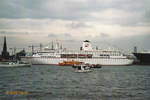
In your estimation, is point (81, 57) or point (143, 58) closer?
point (81, 57)

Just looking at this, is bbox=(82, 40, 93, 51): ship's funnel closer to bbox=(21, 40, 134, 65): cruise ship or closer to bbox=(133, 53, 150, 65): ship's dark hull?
bbox=(21, 40, 134, 65): cruise ship

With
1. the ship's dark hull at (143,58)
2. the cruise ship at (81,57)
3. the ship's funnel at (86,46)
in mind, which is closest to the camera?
the cruise ship at (81,57)

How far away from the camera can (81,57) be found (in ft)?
414

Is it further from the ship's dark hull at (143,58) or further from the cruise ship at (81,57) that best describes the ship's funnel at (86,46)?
the ship's dark hull at (143,58)

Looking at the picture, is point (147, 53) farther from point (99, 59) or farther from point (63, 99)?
point (63, 99)

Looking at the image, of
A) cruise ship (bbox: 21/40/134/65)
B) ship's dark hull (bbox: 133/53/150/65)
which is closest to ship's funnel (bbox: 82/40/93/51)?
cruise ship (bbox: 21/40/134/65)

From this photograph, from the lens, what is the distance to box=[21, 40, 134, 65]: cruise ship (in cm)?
12462

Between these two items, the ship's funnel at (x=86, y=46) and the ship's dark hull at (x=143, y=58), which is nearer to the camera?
the ship's funnel at (x=86, y=46)

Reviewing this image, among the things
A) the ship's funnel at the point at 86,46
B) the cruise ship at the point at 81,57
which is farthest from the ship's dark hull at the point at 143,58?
the ship's funnel at the point at 86,46

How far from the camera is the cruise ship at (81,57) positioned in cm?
12462

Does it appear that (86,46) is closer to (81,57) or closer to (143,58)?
(81,57)

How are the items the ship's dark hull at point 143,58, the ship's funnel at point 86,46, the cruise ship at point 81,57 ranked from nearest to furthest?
the cruise ship at point 81,57
the ship's funnel at point 86,46
the ship's dark hull at point 143,58

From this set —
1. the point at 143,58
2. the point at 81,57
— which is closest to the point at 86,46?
the point at 81,57

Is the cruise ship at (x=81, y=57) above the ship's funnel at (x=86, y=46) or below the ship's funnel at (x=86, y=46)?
below
